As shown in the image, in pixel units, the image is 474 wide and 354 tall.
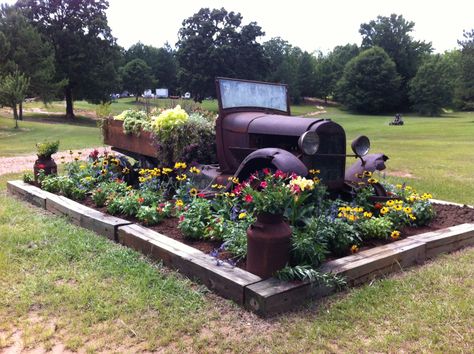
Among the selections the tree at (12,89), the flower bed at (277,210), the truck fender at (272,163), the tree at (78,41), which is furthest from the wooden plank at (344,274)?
the tree at (78,41)

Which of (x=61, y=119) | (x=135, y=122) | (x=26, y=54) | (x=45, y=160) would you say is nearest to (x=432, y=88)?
(x=61, y=119)

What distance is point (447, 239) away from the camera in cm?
445

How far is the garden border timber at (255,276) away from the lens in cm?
321

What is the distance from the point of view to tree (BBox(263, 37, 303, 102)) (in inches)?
Result: 2697

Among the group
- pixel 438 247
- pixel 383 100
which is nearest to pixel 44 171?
pixel 438 247

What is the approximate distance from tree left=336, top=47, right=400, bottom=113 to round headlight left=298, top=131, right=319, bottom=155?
56829 mm

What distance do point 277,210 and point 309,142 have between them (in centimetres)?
149

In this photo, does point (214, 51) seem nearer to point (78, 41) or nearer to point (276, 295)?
point (78, 41)

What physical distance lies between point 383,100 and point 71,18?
133ft

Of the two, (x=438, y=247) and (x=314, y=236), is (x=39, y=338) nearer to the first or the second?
(x=314, y=236)

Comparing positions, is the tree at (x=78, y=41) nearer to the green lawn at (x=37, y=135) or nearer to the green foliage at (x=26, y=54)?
the green foliage at (x=26, y=54)

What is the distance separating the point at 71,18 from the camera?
36.0 meters

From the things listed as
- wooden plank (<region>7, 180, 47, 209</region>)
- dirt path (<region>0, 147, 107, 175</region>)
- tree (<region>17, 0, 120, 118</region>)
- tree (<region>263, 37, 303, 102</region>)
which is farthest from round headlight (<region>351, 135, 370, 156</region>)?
tree (<region>263, 37, 303, 102</region>)

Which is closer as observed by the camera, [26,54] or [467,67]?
[26,54]
